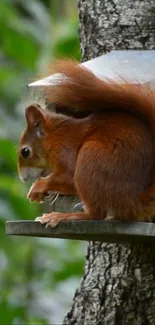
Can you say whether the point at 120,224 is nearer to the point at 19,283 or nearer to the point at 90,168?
the point at 90,168

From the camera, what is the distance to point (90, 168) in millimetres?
2896

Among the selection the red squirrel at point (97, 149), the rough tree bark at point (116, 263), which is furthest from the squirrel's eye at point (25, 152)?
the rough tree bark at point (116, 263)

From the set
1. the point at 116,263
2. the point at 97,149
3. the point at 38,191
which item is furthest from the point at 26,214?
the point at 97,149

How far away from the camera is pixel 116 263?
11.8ft

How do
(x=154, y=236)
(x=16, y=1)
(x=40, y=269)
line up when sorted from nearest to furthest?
(x=154, y=236) → (x=40, y=269) → (x=16, y=1)

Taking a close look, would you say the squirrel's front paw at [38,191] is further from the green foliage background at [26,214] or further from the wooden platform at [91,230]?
the green foliage background at [26,214]

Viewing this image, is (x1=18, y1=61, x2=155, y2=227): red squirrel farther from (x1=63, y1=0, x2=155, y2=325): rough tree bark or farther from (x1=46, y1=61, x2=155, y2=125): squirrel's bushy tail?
(x1=63, y1=0, x2=155, y2=325): rough tree bark

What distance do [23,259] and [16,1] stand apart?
5.15 feet

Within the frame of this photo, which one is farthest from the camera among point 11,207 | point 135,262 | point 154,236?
point 11,207

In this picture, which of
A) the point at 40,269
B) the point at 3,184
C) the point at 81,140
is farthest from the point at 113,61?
the point at 40,269

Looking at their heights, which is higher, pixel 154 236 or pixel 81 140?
pixel 81 140

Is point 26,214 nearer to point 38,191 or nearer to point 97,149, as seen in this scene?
point 38,191

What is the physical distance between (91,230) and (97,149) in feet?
0.68

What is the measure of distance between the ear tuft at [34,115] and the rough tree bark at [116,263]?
0.68 m
